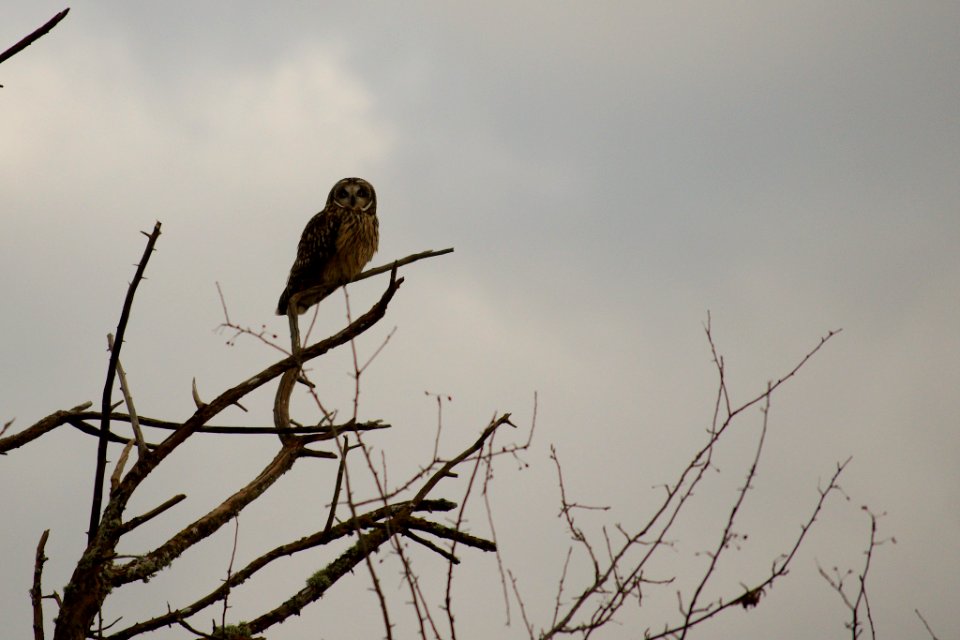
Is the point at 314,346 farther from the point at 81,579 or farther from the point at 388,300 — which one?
the point at 81,579

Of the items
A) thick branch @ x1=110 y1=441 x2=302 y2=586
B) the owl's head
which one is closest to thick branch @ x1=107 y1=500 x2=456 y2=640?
thick branch @ x1=110 y1=441 x2=302 y2=586

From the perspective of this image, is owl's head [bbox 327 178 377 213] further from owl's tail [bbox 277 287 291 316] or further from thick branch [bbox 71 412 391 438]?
thick branch [bbox 71 412 391 438]

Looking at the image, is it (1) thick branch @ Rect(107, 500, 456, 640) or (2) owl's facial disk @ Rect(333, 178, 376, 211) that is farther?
(2) owl's facial disk @ Rect(333, 178, 376, 211)

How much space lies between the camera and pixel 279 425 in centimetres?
637

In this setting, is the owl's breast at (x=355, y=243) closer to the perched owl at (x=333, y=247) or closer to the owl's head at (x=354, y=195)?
the perched owl at (x=333, y=247)

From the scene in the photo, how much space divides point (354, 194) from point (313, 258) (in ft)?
3.52

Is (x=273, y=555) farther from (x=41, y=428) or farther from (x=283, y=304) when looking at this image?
(x=283, y=304)

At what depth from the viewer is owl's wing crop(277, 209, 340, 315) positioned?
10586 mm

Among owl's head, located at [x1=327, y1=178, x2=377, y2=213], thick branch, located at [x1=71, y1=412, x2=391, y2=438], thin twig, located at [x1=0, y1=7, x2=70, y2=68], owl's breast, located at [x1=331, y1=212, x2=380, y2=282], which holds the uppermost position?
owl's head, located at [x1=327, y1=178, x2=377, y2=213]

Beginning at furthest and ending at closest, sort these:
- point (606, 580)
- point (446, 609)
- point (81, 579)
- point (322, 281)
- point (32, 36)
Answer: point (322, 281)
point (81, 579)
point (606, 580)
point (446, 609)
point (32, 36)

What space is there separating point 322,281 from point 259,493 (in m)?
4.82

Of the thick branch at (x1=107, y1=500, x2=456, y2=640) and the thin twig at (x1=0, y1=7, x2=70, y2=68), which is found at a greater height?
the thick branch at (x1=107, y1=500, x2=456, y2=640)

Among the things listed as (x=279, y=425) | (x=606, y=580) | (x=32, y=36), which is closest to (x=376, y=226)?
(x=279, y=425)

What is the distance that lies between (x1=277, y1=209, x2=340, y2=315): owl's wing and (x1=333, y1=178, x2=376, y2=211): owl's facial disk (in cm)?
35
